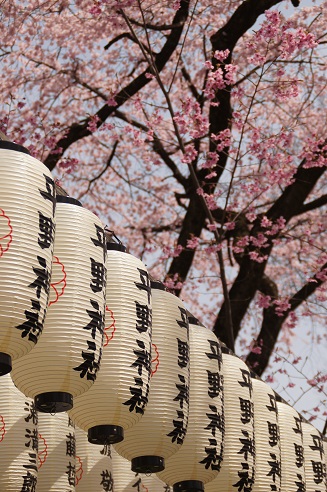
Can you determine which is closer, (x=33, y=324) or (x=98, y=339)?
(x=33, y=324)

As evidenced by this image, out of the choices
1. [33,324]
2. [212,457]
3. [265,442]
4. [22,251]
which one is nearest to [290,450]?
[265,442]

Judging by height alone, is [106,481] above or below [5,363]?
above

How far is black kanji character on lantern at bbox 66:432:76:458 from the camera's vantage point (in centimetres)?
724

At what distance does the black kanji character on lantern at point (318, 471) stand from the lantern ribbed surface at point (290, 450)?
1.95ft

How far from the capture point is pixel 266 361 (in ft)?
43.9

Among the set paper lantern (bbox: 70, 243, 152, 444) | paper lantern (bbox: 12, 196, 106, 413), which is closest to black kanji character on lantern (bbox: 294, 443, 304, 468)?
paper lantern (bbox: 70, 243, 152, 444)

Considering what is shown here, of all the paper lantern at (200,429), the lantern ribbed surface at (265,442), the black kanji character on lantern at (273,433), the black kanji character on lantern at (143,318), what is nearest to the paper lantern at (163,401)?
the paper lantern at (200,429)

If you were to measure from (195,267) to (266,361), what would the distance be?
467 cm

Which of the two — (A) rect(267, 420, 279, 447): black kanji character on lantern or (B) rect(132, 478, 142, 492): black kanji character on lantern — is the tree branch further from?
(B) rect(132, 478, 142, 492): black kanji character on lantern

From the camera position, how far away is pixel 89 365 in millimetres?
5480

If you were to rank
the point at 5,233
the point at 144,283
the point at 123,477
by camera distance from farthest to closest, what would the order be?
1. the point at 123,477
2. the point at 144,283
3. the point at 5,233

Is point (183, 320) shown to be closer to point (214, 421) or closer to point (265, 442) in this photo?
point (214, 421)

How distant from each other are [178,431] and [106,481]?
155 cm

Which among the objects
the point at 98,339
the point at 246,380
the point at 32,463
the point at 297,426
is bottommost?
the point at 32,463
